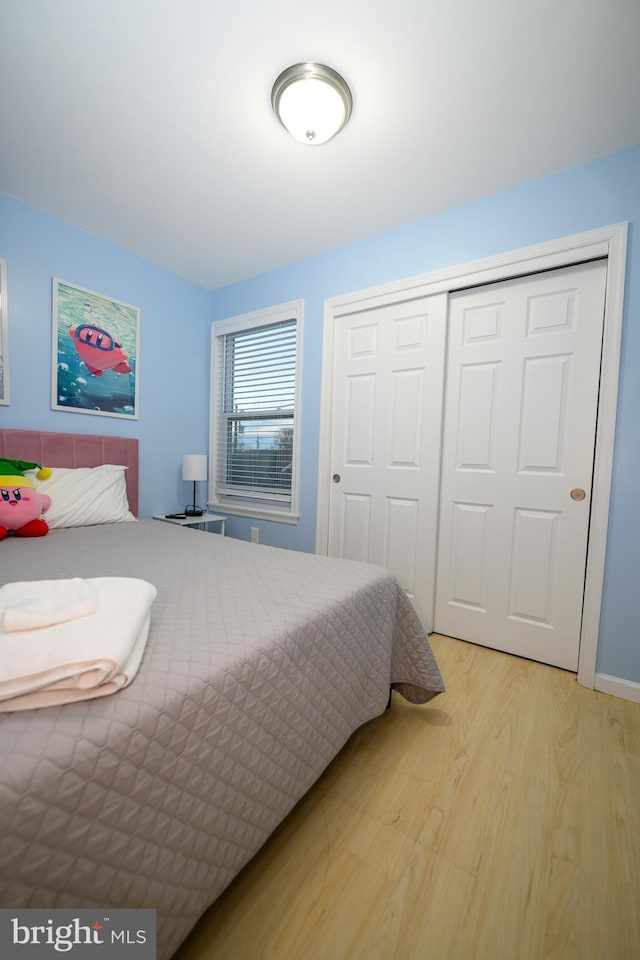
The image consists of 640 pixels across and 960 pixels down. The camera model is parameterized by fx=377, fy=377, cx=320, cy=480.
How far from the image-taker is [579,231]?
6.11 feet

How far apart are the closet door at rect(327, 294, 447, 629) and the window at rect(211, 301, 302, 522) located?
1.39ft

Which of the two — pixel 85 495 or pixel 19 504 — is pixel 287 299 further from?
pixel 19 504

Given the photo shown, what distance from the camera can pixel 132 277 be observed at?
287 centimetres

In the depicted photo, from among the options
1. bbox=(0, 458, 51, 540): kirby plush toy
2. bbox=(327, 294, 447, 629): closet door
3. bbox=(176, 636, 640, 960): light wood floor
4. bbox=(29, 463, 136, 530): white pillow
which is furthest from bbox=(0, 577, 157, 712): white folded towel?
bbox=(327, 294, 447, 629): closet door

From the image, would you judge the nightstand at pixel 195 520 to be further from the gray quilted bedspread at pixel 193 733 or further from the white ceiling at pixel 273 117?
the white ceiling at pixel 273 117

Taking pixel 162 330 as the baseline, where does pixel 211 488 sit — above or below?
below

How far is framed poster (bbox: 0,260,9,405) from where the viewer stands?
7.35 feet

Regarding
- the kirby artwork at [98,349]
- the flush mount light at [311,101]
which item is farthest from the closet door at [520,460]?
the kirby artwork at [98,349]

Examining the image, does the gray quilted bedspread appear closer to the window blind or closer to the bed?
the bed

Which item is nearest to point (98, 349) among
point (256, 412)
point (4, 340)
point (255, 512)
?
point (4, 340)

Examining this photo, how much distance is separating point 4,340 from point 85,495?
1.05 meters

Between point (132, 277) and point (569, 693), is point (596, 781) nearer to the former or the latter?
point (569, 693)

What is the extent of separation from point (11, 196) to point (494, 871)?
12.4 ft

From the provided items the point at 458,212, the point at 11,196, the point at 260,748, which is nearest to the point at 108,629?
the point at 260,748
